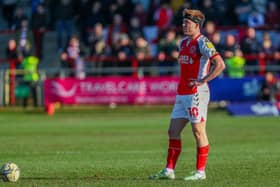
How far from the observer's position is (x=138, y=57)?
34219 millimetres

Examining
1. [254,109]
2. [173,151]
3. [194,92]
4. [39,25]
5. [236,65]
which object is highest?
[39,25]

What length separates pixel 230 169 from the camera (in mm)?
14820

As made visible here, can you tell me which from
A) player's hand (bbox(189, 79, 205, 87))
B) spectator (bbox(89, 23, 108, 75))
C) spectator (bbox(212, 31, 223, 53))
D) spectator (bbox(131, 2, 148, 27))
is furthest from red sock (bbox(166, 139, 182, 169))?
spectator (bbox(131, 2, 148, 27))

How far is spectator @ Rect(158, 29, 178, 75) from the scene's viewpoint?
33.9 m

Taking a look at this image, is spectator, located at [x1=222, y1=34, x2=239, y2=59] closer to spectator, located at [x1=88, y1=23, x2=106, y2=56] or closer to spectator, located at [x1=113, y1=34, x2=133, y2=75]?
spectator, located at [x1=113, y1=34, x2=133, y2=75]

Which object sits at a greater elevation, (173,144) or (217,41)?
(217,41)

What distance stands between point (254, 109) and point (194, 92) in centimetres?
1833

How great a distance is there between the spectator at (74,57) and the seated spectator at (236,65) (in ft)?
17.6

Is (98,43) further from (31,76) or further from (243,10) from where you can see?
(243,10)

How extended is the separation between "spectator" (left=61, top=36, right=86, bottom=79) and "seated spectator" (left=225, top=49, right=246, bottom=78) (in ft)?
17.6

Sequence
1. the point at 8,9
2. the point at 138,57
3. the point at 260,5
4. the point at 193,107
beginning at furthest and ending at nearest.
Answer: the point at 8,9
the point at 260,5
the point at 138,57
the point at 193,107

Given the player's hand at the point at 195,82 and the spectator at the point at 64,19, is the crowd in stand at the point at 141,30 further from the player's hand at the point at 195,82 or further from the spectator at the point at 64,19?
the player's hand at the point at 195,82

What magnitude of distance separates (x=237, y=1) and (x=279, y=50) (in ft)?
8.61

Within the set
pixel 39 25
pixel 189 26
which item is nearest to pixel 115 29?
pixel 39 25
